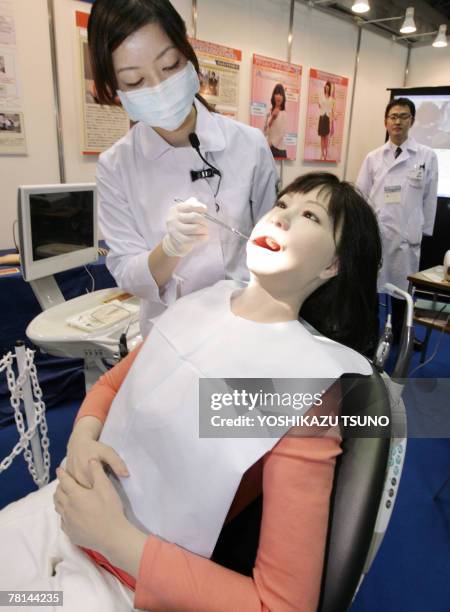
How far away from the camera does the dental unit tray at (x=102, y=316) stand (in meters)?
1.62

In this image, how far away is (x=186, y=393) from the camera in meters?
0.83

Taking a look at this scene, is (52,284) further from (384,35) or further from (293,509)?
(384,35)

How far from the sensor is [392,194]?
349cm

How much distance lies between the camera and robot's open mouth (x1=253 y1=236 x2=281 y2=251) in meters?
0.89

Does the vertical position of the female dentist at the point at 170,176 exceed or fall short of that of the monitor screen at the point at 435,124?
it falls short

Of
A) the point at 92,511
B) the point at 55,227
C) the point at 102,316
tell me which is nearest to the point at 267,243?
the point at 92,511

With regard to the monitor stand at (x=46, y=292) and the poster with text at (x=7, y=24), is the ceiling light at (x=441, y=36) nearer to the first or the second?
the poster with text at (x=7, y=24)

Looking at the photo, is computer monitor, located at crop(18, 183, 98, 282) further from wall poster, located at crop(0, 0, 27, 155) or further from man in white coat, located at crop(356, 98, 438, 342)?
man in white coat, located at crop(356, 98, 438, 342)

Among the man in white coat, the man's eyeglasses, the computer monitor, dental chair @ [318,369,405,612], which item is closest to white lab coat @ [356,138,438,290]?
the man in white coat

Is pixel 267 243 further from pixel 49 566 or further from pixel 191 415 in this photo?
pixel 49 566

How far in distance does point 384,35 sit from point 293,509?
558cm

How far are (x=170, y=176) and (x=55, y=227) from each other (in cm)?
87

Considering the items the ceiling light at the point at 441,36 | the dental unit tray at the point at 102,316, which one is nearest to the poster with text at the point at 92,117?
the dental unit tray at the point at 102,316

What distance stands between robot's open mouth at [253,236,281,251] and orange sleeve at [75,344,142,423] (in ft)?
1.32
